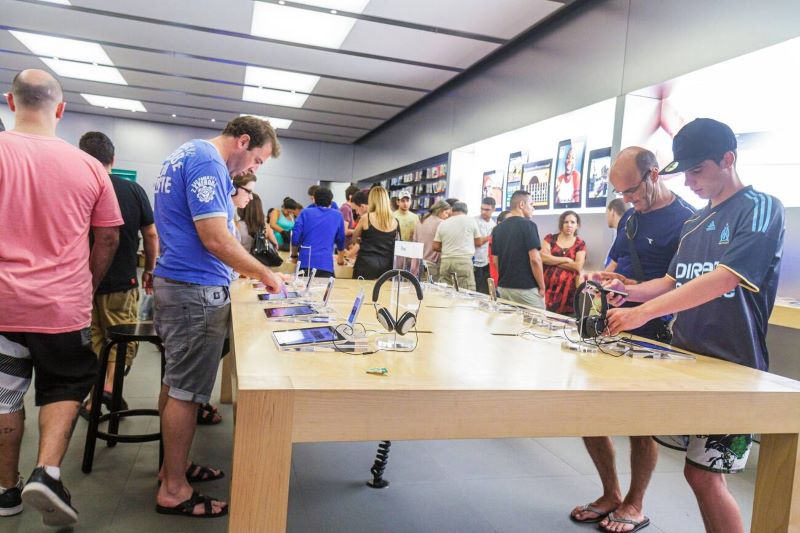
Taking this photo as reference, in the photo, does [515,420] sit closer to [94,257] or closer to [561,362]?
[561,362]

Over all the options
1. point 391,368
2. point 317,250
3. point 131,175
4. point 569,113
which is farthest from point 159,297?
point 131,175

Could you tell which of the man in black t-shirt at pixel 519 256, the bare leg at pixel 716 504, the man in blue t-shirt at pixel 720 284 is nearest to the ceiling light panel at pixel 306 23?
the man in black t-shirt at pixel 519 256

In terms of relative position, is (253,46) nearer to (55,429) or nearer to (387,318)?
(55,429)

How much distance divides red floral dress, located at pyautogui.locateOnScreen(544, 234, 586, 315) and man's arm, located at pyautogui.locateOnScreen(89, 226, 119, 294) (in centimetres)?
352

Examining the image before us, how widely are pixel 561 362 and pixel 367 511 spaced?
1.19 meters

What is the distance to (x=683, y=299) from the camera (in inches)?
62.9

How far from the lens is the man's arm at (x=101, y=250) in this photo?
2189 millimetres

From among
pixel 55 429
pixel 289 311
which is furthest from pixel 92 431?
pixel 289 311

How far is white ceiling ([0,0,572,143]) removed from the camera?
524 centimetres

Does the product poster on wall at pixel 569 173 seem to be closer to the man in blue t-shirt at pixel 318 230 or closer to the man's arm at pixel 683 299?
the man in blue t-shirt at pixel 318 230

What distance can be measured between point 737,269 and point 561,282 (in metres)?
3.19

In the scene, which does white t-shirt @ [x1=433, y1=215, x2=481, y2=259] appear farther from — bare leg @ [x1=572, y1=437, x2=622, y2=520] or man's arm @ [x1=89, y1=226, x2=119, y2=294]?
man's arm @ [x1=89, y1=226, x2=119, y2=294]

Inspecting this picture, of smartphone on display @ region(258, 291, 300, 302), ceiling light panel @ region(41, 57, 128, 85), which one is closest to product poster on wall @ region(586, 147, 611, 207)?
smartphone on display @ region(258, 291, 300, 302)

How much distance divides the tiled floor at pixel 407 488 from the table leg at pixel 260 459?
1090 mm
